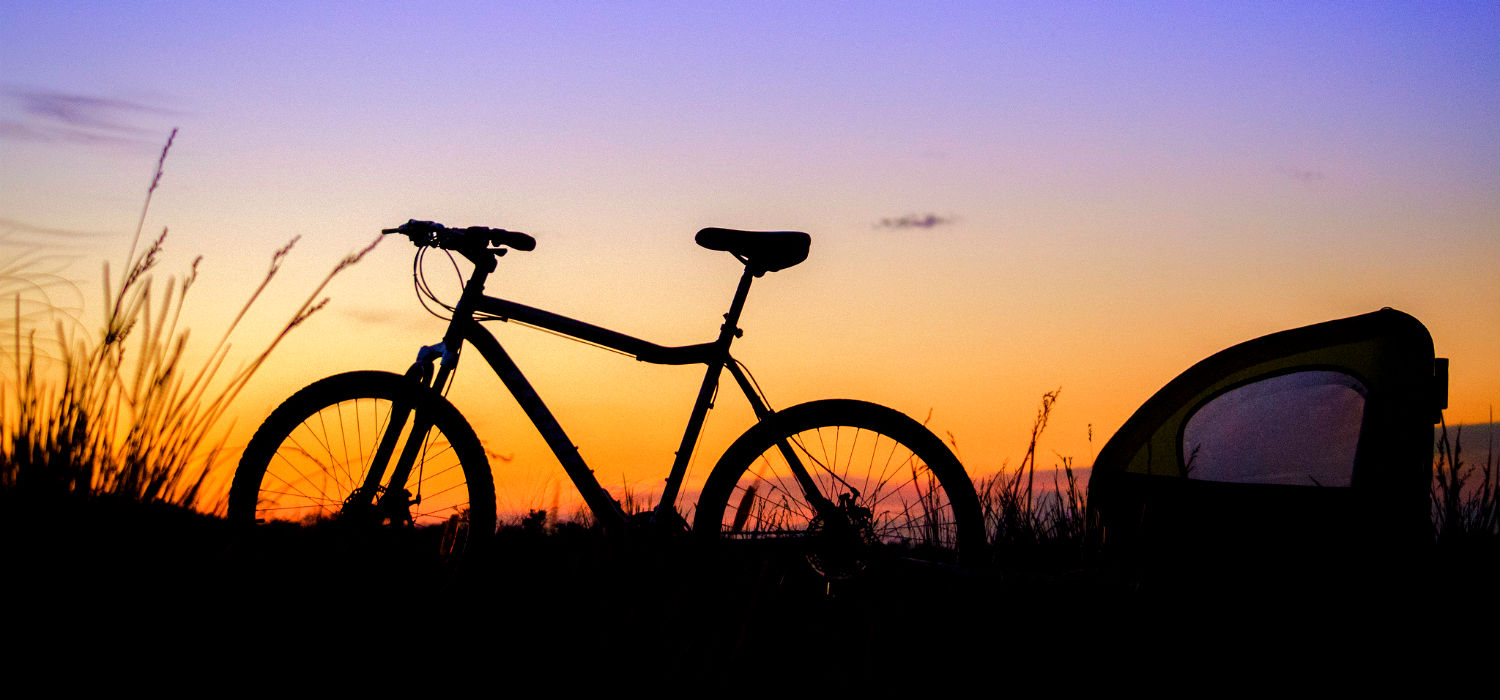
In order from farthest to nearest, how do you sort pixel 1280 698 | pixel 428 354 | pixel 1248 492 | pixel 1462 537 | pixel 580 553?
pixel 1248 492 < pixel 580 553 < pixel 428 354 < pixel 1462 537 < pixel 1280 698

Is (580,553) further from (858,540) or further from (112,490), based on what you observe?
(112,490)

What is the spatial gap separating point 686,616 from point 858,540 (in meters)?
0.64

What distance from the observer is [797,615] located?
3.26 m

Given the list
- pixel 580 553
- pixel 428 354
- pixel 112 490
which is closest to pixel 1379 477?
pixel 580 553

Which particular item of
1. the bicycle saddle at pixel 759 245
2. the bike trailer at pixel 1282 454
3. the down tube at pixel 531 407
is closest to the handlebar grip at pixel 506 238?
the down tube at pixel 531 407

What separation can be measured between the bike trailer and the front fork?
8.29 feet

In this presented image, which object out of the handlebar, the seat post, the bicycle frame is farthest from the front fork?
the seat post

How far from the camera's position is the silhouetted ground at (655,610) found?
2641 mm

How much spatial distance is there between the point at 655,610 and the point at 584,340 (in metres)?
0.98

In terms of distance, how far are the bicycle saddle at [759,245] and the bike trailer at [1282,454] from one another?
167 centimetres

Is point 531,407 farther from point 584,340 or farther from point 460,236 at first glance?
point 460,236

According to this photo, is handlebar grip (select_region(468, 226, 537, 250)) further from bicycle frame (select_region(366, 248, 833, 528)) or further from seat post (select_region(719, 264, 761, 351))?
seat post (select_region(719, 264, 761, 351))

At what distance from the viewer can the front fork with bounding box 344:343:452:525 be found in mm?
3451

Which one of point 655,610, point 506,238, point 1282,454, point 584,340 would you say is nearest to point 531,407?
point 584,340
